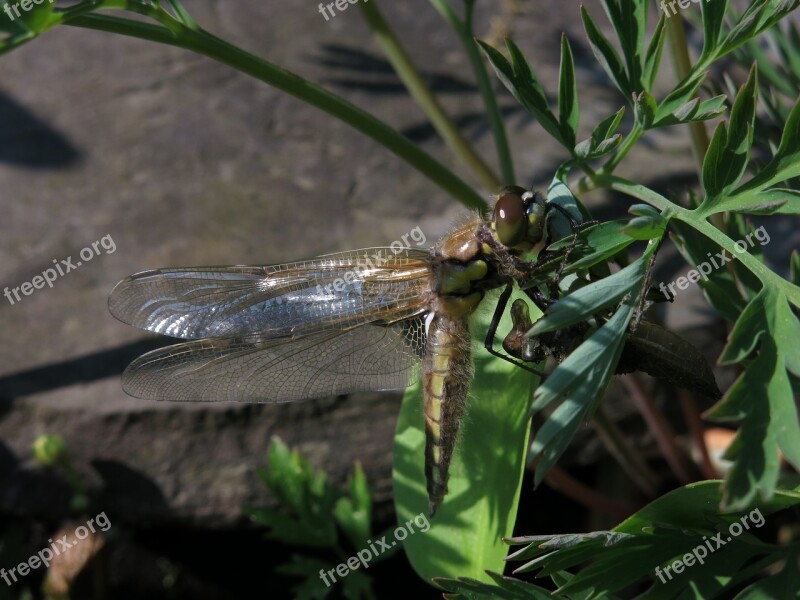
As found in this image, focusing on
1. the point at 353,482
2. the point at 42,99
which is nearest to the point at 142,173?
the point at 42,99

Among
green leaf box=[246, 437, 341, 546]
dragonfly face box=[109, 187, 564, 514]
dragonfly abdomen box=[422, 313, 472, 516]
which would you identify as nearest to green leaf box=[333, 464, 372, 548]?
green leaf box=[246, 437, 341, 546]

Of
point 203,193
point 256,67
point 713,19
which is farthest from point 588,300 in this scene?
point 203,193

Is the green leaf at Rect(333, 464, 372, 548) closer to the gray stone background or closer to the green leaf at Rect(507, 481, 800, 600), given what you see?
the gray stone background

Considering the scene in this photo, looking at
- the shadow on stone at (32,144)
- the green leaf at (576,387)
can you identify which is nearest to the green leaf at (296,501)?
the green leaf at (576,387)

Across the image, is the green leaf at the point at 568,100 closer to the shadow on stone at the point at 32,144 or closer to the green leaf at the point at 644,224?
the green leaf at the point at 644,224

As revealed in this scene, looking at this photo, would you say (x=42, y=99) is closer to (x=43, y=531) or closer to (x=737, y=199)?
(x=43, y=531)

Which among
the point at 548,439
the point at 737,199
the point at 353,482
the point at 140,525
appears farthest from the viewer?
the point at 140,525

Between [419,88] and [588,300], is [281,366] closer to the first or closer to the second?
[419,88]
